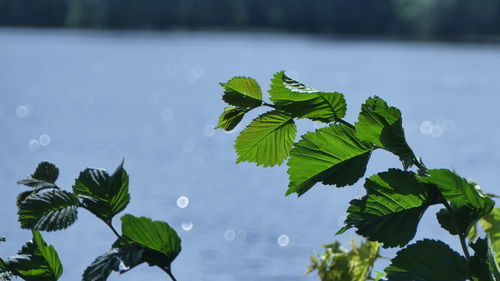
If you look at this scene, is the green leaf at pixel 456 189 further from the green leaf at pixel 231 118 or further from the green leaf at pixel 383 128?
the green leaf at pixel 231 118

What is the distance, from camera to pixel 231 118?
106cm

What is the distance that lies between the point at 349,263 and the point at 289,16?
10549 cm

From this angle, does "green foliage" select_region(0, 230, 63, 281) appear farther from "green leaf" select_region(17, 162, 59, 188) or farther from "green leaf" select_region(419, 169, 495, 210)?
"green leaf" select_region(419, 169, 495, 210)

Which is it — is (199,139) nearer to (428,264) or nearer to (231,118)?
(231,118)

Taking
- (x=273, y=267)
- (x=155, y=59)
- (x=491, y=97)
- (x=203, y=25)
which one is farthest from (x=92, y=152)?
(x=203, y=25)

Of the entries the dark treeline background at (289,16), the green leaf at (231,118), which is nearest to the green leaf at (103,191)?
the green leaf at (231,118)

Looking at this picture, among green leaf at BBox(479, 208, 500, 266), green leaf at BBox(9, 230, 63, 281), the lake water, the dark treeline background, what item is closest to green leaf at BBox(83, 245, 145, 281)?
green leaf at BBox(9, 230, 63, 281)

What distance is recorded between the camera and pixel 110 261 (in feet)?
3.11

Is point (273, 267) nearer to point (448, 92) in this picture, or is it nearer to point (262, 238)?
point (262, 238)

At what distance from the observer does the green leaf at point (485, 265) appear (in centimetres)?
93

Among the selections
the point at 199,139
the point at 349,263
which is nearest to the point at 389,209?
the point at 349,263

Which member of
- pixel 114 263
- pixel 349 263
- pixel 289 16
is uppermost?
pixel 289 16

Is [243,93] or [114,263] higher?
[243,93]

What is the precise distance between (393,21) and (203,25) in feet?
73.8
